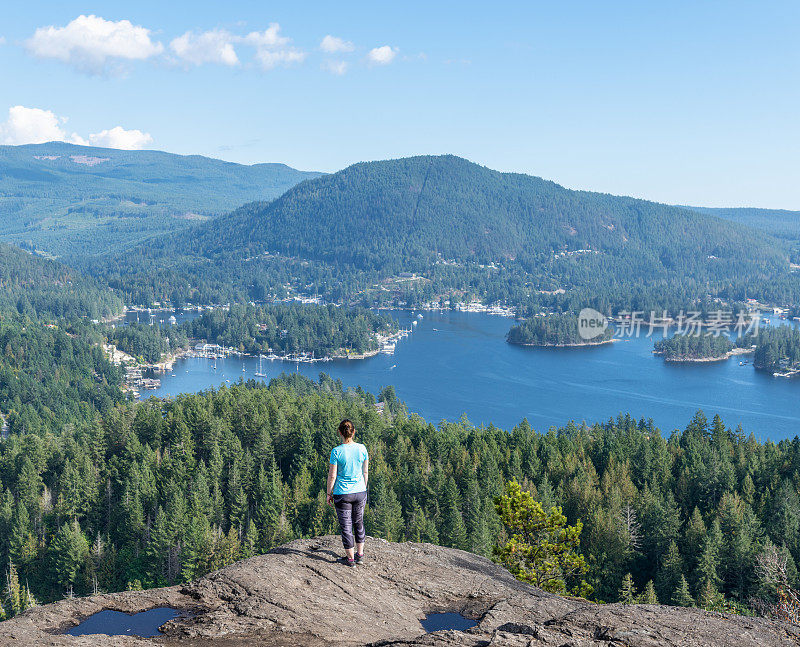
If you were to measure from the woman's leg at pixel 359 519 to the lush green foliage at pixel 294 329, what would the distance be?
505ft

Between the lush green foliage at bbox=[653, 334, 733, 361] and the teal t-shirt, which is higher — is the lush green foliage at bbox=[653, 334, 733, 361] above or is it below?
below

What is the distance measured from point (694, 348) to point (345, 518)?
153 m

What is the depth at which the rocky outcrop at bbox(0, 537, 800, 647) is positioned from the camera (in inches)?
387

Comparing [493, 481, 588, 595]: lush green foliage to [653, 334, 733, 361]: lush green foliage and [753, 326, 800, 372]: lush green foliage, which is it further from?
[653, 334, 733, 361]: lush green foliage

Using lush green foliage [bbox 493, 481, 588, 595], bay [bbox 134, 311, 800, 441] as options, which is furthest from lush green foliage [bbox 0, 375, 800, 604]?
bay [bbox 134, 311, 800, 441]

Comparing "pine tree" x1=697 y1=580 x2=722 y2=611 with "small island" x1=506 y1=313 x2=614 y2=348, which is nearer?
"pine tree" x1=697 y1=580 x2=722 y2=611

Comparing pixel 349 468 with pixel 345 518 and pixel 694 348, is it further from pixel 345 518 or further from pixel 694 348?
pixel 694 348

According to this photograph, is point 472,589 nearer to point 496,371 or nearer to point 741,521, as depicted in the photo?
point 741,521

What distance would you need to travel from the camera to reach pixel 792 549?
39.6 meters

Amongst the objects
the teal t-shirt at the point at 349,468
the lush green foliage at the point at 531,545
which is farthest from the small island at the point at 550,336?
the teal t-shirt at the point at 349,468

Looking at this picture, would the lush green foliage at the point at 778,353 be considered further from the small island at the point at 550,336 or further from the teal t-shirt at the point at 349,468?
the teal t-shirt at the point at 349,468

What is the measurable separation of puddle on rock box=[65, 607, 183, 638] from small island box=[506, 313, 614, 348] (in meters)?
164

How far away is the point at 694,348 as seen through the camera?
499 ft

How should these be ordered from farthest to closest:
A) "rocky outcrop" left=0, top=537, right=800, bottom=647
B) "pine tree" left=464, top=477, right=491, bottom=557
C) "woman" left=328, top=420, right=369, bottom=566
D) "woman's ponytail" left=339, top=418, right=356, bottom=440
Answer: "pine tree" left=464, top=477, right=491, bottom=557
"woman" left=328, top=420, right=369, bottom=566
"woman's ponytail" left=339, top=418, right=356, bottom=440
"rocky outcrop" left=0, top=537, right=800, bottom=647
